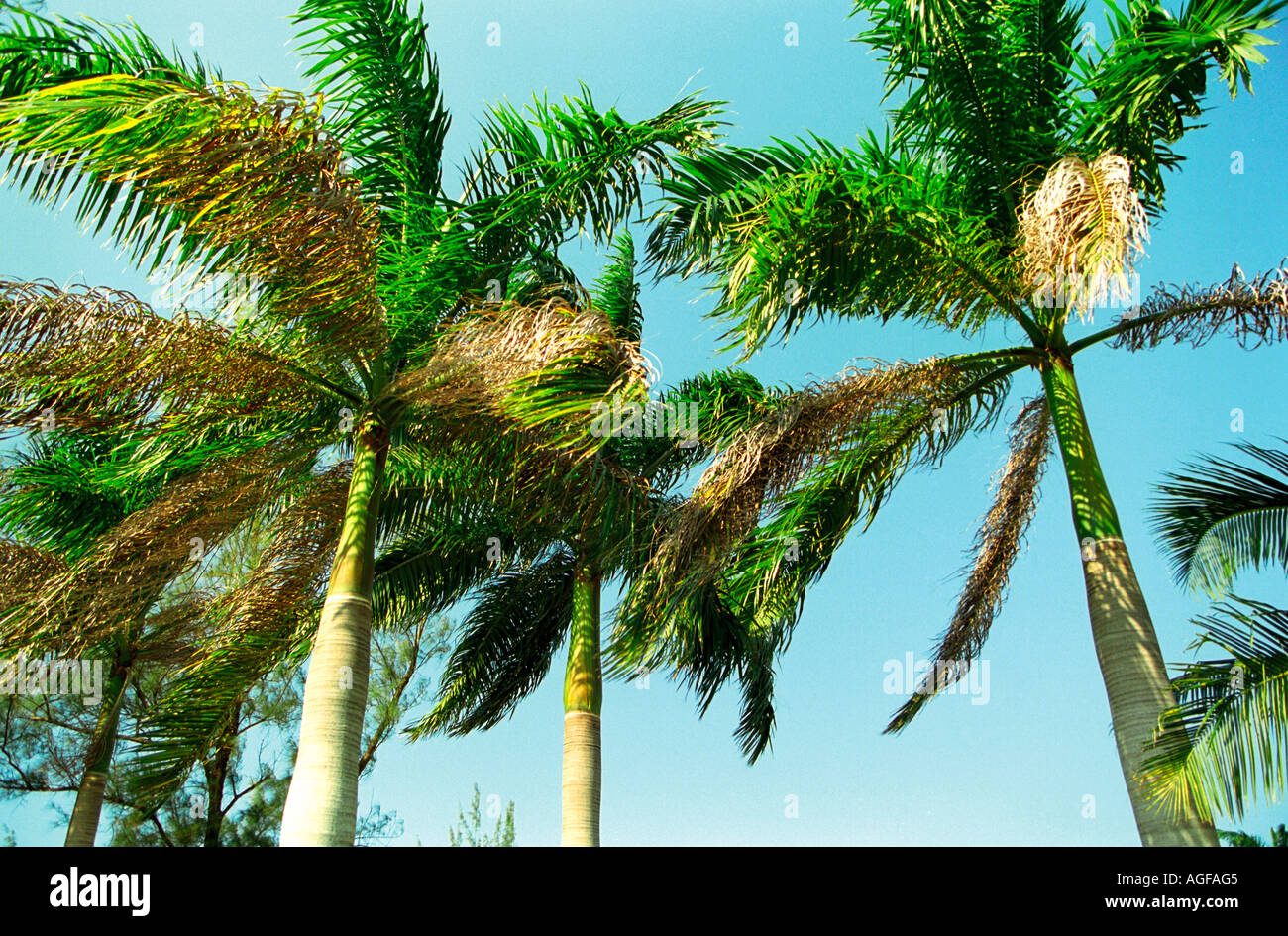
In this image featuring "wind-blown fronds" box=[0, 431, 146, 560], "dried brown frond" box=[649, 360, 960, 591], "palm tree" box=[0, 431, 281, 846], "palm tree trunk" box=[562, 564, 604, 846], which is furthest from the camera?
"wind-blown fronds" box=[0, 431, 146, 560]

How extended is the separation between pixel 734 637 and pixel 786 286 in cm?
533

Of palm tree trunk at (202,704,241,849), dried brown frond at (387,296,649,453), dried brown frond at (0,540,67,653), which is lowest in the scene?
palm tree trunk at (202,704,241,849)

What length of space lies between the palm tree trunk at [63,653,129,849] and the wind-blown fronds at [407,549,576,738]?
4.43m

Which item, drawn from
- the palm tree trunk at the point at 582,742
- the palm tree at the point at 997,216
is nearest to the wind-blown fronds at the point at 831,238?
the palm tree at the point at 997,216

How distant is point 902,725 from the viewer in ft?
31.4

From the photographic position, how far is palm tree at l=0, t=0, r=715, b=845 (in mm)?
6391

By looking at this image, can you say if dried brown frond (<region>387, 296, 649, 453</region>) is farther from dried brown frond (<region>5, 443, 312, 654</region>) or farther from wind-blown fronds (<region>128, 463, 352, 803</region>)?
wind-blown fronds (<region>128, 463, 352, 803</region>)

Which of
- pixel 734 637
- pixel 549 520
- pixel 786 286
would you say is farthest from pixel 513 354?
pixel 734 637

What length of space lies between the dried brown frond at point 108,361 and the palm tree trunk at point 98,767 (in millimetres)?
8165

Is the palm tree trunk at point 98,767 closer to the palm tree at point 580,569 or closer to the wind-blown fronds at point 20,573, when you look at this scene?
the wind-blown fronds at point 20,573

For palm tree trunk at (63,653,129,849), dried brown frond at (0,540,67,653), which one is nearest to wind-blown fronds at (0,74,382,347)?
dried brown frond at (0,540,67,653)

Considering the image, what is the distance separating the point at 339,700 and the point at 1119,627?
5784mm

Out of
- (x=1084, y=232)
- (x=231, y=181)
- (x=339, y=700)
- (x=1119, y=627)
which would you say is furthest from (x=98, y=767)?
(x=1084, y=232)
